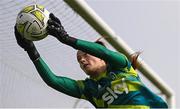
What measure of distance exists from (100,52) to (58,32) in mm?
341

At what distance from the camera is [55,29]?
434cm

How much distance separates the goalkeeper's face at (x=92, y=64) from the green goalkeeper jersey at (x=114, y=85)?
45 mm

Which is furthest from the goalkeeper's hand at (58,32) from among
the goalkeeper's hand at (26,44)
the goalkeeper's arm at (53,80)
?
the goalkeeper's arm at (53,80)

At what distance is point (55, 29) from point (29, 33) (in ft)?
0.76

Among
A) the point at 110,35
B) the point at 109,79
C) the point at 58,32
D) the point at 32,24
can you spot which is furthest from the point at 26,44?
the point at 110,35

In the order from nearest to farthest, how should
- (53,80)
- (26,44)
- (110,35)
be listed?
(26,44) → (53,80) → (110,35)

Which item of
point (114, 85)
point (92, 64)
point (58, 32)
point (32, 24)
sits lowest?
point (114, 85)

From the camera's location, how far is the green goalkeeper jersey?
4449 mm

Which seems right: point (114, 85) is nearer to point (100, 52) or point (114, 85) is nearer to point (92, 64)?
point (92, 64)

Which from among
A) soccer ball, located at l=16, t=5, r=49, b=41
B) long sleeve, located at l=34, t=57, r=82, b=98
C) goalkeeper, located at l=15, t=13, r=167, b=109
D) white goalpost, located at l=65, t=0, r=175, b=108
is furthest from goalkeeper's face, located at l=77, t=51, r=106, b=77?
white goalpost, located at l=65, t=0, r=175, b=108

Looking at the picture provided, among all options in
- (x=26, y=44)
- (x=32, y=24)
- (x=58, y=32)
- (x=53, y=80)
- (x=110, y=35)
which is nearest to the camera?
(x=58, y=32)

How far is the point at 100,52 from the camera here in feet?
14.5

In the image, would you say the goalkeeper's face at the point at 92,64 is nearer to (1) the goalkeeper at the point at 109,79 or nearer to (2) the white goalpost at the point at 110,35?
(1) the goalkeeper at the point at 109,79

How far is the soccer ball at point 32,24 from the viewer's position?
445cm
